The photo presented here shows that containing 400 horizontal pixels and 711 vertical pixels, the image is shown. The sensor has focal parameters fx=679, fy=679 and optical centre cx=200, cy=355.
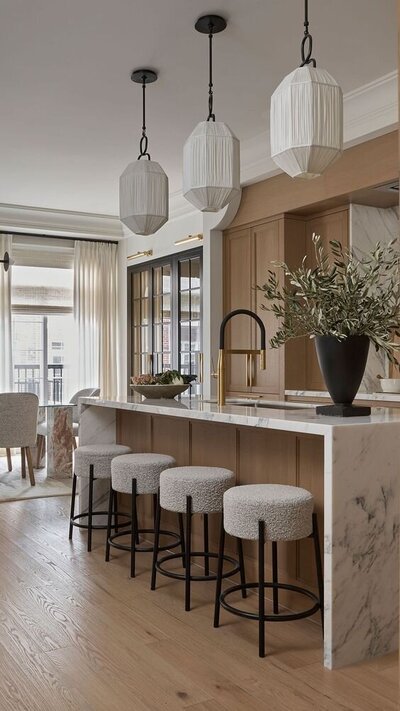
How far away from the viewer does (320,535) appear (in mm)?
2977

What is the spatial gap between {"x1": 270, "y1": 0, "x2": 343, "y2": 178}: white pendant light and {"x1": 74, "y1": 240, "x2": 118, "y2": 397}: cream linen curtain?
239 inches

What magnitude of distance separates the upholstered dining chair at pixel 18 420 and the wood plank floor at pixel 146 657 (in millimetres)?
2603

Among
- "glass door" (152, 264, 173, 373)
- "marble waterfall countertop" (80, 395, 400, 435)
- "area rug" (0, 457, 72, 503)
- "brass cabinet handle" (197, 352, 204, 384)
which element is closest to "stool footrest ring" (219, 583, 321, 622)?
"marble waterfall countertop" (80, 395, 400, 435)

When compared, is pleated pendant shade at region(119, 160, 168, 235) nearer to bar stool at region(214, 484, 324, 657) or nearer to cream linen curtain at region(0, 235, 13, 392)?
bar stool at region(214, 484, 324, 657)

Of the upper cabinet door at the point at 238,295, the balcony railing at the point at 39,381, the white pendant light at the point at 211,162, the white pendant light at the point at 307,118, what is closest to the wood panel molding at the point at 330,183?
the upper cabinet door at the point at 238,295

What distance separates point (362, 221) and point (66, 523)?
316 centimetres

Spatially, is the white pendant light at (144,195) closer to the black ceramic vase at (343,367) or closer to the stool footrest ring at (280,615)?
the black ceramic vase at (343,367)

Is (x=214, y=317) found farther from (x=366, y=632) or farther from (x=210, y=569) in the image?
(x=366, y=632)

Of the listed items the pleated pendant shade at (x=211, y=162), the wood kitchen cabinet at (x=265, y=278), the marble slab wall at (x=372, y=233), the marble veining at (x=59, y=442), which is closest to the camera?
the pleated pendant shade at (x=211, y=162)

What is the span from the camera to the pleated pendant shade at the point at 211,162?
3406 millimetres

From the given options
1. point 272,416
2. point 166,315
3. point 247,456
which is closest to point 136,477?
point 247,456

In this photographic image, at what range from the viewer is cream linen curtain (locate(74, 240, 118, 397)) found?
864 cm

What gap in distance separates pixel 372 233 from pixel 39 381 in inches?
199

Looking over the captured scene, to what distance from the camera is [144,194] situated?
399 cm
